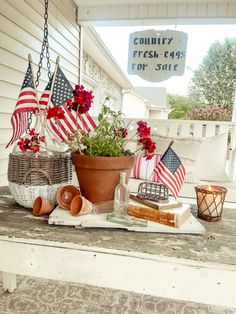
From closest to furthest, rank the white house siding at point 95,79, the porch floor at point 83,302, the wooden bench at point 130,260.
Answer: the wooden bench at point 130,260, the porch floor at point 83,302, the white house siding at point 95,79

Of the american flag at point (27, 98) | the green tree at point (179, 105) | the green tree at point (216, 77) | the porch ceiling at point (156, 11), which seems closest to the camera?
the american flag at point (27, 98)

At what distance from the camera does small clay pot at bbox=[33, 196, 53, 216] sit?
94 centimetres

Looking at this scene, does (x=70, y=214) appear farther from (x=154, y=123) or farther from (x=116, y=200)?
(x=154, y=123)

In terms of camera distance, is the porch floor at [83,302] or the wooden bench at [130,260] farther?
the porch floor at [83,302]

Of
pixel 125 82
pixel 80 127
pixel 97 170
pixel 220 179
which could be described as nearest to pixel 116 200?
pixel 97 170

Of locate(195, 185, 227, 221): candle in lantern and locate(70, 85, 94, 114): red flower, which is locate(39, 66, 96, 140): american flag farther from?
locate(195, 185, 227, 221): candle in lantern

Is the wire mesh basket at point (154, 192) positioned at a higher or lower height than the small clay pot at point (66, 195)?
higher

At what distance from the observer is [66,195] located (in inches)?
39.4

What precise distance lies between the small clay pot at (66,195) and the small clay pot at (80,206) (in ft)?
0.17

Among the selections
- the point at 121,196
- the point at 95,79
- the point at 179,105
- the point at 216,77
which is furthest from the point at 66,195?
the point at 216,77

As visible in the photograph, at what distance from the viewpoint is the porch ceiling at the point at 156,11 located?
3053 mm

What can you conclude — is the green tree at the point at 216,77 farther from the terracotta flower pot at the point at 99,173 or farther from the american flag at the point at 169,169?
the terracotta flower pot at the point at 99,173

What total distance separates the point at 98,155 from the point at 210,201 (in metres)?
0.44

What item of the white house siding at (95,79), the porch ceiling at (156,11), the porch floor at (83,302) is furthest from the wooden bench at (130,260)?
the white house siding at (95,79)
